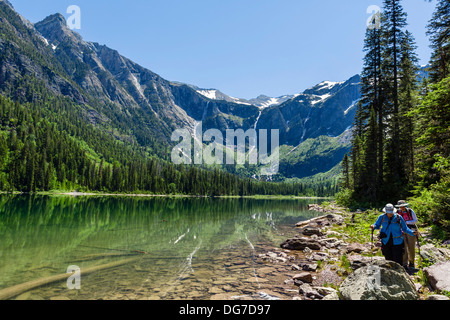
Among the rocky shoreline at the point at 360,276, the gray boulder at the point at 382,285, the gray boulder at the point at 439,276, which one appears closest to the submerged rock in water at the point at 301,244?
the rocky shoreline at the point at 360,276

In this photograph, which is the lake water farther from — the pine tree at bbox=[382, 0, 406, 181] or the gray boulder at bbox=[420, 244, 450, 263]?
the pine tree at bbox=[382, 0, 406, 181]

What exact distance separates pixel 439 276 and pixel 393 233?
7.95 ft

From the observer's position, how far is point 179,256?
18391 millimetres

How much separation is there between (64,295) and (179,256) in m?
8.45

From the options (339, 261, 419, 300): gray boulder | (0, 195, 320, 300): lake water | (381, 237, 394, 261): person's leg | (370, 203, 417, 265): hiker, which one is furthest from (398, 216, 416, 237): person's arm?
(0, 195, 320, 300): lake water

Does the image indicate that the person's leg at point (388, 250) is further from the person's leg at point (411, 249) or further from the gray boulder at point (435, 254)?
the gray boulder at point (435, 254)

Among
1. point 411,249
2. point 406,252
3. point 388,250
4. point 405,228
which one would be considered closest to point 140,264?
point 388,250

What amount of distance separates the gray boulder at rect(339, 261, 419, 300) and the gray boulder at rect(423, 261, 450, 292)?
2.73 ft

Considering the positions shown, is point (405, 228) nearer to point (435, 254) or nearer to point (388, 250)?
point (388, 250)

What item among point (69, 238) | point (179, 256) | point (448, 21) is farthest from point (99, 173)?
point (448, 21)

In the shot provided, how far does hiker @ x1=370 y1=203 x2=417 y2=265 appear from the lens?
416 inches

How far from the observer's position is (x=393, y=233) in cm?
1070

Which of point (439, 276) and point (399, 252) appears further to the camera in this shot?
point (399, 252)
